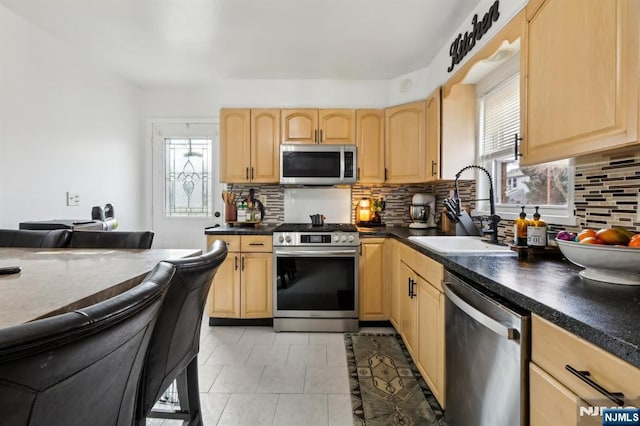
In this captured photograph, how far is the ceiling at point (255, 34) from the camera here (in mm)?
2135

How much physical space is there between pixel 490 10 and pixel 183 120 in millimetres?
3104

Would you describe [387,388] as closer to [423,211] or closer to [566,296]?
[566,296]

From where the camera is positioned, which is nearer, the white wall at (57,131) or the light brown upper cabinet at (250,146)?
the white wall at (57,131)

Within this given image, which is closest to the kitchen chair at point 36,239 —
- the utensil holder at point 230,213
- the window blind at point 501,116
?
the utensil holder at point 230,213

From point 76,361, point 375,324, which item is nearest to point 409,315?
point 375,324

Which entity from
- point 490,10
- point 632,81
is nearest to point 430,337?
point 632,81

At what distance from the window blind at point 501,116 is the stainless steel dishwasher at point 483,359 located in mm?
1331

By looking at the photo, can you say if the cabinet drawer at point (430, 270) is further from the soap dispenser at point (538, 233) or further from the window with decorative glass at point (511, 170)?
the window with decorative glass at point (511, 170)

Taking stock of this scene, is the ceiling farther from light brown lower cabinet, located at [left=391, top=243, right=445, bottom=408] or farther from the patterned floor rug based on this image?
the patterned floor rug

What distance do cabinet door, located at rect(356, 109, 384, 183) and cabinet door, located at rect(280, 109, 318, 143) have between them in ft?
1.46

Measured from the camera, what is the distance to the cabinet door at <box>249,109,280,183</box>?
10.6 feet

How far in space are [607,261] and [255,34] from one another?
101 inches

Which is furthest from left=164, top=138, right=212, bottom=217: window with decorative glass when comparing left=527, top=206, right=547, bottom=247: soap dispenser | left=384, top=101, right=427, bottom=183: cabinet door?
left=527, top=206, right=547, bottom=247: soap dispenser

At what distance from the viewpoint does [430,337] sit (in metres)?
1.84
